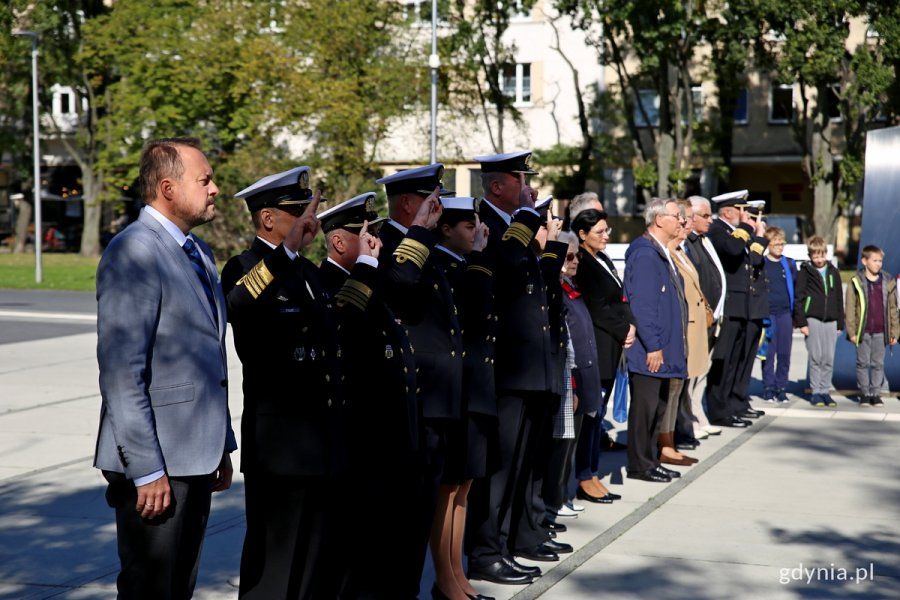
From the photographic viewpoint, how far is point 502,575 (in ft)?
21.1

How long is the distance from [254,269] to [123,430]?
783 mm

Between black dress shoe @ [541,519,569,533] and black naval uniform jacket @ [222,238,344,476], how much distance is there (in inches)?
114

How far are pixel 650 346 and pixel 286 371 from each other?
480 cm

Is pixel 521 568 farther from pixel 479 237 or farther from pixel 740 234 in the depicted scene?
pixel 740 234

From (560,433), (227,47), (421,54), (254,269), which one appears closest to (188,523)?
(254,269)

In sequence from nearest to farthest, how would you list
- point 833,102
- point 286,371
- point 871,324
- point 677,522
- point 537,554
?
point 286,371 < point 537,554 < point 677,522 < point 871,324 < point 833,102

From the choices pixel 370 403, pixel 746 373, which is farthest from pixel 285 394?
pixel 746 373

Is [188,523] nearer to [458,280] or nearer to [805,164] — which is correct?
[458,280]

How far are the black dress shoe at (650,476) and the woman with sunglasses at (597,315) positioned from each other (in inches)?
22.7

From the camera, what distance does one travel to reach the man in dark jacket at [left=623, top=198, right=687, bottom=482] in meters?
9.05

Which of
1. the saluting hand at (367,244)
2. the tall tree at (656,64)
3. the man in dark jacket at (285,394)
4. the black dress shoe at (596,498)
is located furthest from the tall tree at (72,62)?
the man in dark jacket at (285,394)

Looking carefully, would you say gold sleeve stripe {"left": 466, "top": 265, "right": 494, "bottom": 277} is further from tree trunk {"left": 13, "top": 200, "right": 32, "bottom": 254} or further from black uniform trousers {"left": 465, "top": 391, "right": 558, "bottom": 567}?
tree trunk {"left": 13, "top": 200, "right": 32, "bottom": 254}

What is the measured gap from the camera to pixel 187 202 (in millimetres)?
4324

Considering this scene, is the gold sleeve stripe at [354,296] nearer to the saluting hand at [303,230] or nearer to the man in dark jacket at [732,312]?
the saluting hand at [303,230]
